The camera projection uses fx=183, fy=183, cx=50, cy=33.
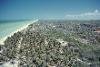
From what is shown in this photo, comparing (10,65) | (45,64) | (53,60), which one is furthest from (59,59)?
(10,65)

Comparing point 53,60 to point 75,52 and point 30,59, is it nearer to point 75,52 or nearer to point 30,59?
point 30,59

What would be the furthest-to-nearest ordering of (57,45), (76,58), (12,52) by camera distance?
(57,45) → (12,52) → (76,58)

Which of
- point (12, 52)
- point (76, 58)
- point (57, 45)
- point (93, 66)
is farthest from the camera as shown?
point (57, 45)

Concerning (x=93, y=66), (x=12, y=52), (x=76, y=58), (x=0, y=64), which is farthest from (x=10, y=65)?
(x=93, y=66)

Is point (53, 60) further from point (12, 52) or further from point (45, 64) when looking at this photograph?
point (12, 52)

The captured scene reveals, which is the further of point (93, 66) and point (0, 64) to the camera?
point (0, 64)

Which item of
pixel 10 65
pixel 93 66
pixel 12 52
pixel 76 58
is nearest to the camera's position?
pixel 93 66

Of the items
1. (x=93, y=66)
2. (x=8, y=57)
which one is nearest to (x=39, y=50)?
(x=8, y=57)

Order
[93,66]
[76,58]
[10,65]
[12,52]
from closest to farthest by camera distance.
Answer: [93,66], [10,65], [76,58], [12,52]

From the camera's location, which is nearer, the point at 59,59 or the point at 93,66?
the point at 93,66
